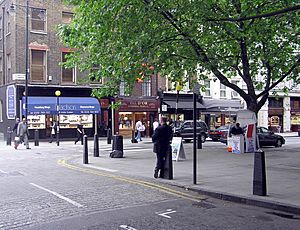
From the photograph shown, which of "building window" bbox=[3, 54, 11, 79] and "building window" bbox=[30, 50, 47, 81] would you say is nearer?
"building window" bbox=[30, 50, 47, 81]

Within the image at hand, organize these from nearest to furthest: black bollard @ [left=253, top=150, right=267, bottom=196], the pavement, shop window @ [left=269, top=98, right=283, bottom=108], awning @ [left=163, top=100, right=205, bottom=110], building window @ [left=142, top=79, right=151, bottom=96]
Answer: the pavement, black bollard @ [left=253, top=150, right=267, bottom=196], building window @ [left=142, top=79, right=151, bottom=96], awning @ [left=163, top=100, right=205, bottom=110], shop window @ [left=269, top=98, right=283, bottom=108]

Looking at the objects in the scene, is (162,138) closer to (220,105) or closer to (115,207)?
(115,207)

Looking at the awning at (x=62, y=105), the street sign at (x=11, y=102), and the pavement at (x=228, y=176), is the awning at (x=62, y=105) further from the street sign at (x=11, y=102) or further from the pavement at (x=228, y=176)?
the pavement at (x=228, y=176)

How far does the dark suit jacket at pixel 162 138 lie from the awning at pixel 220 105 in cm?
2816

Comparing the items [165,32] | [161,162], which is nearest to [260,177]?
[161,162]

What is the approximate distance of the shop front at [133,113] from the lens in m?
35.0

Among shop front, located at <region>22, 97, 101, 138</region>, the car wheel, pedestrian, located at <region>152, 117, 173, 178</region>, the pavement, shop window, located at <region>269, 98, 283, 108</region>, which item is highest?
shop window, located at <region>269, 98, 283, 108</region>

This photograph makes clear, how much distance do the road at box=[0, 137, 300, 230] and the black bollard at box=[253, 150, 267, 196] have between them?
2.24 feet

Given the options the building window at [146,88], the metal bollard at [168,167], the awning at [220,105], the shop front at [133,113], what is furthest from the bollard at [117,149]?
the awning at [220,105]

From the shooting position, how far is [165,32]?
44.7 ft

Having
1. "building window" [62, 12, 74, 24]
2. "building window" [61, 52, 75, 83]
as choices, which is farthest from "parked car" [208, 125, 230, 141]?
"building window" [62, 12, 74, 24]

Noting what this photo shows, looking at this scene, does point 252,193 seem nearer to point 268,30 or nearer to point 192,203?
point 192,203

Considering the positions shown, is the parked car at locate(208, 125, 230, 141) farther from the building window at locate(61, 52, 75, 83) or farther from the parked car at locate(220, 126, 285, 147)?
the building window at locate(61, 52, 75, 83)

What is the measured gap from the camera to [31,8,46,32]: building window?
103ft
